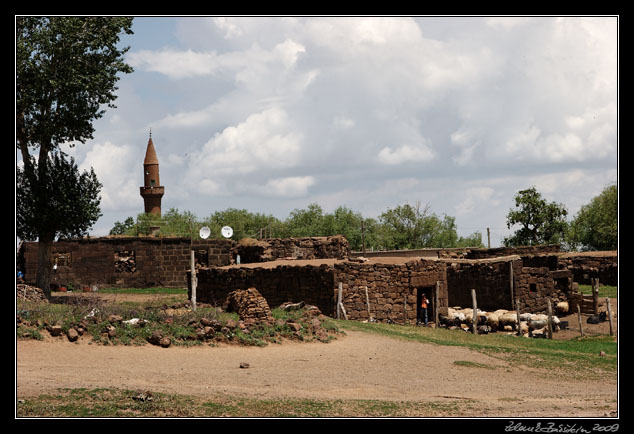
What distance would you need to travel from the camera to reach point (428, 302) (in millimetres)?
27969

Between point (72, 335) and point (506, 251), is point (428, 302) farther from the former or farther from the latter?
point (506, 251)

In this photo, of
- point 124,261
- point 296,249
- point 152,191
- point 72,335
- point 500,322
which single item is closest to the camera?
point 72,335

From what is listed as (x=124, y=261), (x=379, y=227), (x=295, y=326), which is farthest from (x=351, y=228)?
(x=295, y=326)

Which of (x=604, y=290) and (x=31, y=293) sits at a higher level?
(x=31, y=293)

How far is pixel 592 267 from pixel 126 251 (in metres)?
24.9

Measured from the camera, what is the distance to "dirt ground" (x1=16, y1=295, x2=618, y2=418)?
1385cm

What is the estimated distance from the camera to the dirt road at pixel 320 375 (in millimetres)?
13875

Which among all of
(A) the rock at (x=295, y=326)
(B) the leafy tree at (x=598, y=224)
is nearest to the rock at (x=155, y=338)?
(A) the rock at (x=295, y=326)

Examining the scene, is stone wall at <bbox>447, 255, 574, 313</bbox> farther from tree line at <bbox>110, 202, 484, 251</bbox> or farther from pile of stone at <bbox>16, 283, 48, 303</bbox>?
tree line at <bbox>110, 202, 484, 251</bbox>

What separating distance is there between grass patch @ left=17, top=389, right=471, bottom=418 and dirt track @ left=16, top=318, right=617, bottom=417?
1.69ft

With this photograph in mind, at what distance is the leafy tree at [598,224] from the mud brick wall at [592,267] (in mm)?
A: 27694

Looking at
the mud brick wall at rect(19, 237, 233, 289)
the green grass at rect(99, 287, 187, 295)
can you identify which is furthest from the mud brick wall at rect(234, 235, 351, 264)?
the green grass at rect(99, 287, 187, 295)

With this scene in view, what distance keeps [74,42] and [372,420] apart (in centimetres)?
2597

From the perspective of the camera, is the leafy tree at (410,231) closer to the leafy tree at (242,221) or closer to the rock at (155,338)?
the leafy tree at (242,221)
